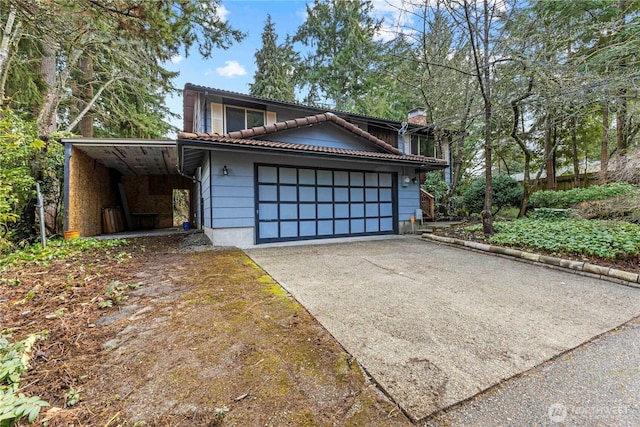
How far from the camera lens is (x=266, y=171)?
6746 millimetres

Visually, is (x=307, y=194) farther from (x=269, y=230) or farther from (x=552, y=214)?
(x=552, y=214)

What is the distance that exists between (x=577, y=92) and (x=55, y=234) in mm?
13030

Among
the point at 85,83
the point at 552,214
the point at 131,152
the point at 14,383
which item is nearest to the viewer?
the point at 14,383

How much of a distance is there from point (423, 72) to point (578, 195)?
6670 mm

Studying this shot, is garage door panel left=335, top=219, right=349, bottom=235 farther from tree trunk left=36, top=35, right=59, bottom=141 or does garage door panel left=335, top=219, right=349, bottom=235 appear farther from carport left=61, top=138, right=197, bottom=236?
tree trunk left=36, top=35, right=59, bottom=141

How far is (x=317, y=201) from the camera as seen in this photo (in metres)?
7.43

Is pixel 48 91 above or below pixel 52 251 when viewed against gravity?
above

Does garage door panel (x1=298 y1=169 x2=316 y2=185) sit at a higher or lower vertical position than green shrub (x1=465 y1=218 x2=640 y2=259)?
higher

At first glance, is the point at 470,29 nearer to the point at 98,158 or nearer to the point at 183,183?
the point at 98,158

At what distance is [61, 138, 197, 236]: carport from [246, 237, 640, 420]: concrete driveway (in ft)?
18.7

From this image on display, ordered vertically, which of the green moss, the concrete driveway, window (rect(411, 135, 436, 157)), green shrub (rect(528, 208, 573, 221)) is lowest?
the concrete driveway

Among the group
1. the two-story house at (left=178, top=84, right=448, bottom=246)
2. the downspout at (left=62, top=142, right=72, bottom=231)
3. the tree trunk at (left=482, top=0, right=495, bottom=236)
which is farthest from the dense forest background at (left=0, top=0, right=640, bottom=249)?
the two-story house at (left=178, top=84, right=448, bottom=246)

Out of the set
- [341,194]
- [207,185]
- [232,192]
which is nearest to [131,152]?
[207,185]

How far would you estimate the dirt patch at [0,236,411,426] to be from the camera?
4.39 ft
